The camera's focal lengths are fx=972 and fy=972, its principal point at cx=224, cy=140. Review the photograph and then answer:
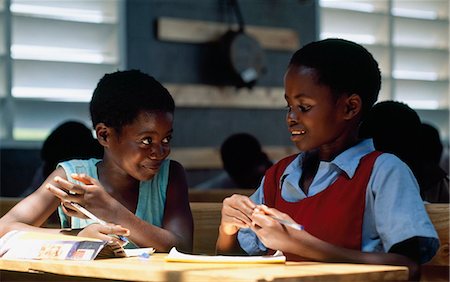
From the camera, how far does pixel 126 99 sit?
287 cm

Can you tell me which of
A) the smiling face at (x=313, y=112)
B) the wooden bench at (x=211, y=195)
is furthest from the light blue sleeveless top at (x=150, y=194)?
the wooden bench at (x=211, y=195)

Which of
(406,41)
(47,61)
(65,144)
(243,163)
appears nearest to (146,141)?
(65,144)

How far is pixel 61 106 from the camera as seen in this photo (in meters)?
6.45

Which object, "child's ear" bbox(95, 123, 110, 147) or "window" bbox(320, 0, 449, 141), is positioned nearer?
"child's ear" bbox(95, 123, 110, 147)

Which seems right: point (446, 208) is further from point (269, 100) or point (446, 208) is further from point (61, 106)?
point (269, 100)

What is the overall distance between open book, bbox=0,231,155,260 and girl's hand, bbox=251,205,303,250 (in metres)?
0.34

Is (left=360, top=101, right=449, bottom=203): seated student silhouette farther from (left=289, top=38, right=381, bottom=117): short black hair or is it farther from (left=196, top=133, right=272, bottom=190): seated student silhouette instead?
(left=196, top=133, right=272, bottom=190): seated student silhouette

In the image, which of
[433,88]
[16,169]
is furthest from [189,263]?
[433,88]

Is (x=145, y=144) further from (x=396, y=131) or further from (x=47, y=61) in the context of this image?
(x=47, y=61)

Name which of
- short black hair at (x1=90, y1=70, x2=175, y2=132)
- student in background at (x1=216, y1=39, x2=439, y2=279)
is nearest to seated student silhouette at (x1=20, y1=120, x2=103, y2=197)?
short black hair at (x1=90, y1=70, x2=175, y2=132)

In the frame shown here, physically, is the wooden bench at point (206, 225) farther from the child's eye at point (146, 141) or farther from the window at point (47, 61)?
the window at point (47, 61)

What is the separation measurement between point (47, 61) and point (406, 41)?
135 inches

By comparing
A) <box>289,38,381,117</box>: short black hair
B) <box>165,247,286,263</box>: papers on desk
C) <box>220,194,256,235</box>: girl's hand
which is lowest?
<box>165,247,286,263</box>: papers on desk

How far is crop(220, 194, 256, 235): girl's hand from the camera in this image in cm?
223
